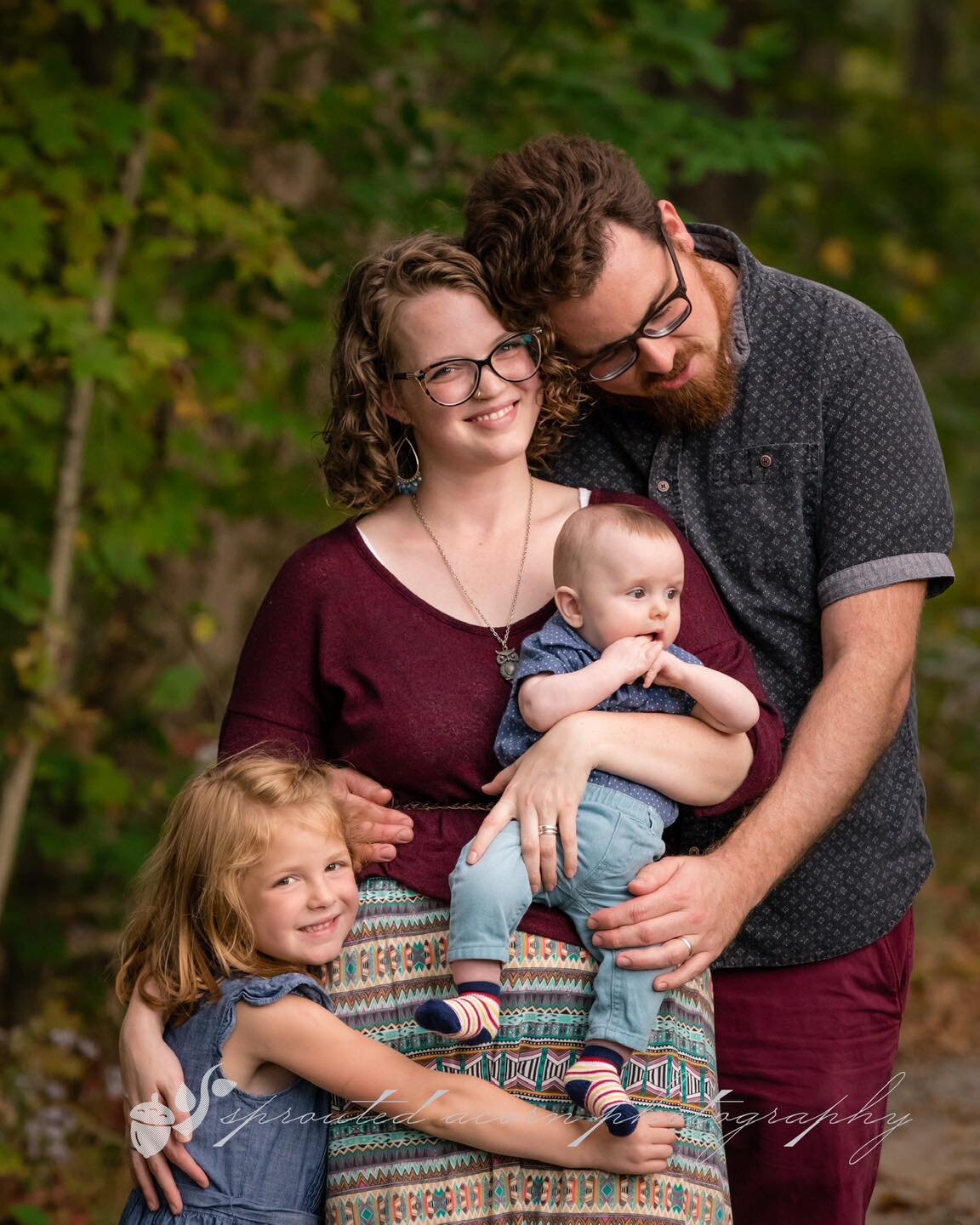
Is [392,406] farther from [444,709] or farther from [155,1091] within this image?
[155,1091]

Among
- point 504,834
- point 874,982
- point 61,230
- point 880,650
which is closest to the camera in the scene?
point 504,834

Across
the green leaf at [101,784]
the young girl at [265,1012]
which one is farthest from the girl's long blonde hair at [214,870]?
the green leaf at [101,784]

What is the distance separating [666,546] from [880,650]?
537mm

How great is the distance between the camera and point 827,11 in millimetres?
6738

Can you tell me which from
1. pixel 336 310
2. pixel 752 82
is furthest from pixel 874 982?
pixel 752 82


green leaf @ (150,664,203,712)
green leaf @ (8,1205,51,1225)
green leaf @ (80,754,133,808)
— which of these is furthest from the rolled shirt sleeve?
green leaf @ (8,1205,51,1225)

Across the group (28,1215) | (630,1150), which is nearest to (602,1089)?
(630,1150)

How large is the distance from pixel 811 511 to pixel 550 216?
2.45 ft

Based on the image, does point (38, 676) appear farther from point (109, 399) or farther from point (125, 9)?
point (125, 9)

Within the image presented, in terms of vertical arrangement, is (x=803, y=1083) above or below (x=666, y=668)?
below

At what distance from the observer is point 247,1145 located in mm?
2293

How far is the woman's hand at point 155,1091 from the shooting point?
2299 millimetres

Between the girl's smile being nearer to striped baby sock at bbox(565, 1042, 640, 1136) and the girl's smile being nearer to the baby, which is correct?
the baby

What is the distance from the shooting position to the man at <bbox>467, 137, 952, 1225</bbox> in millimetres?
2611
